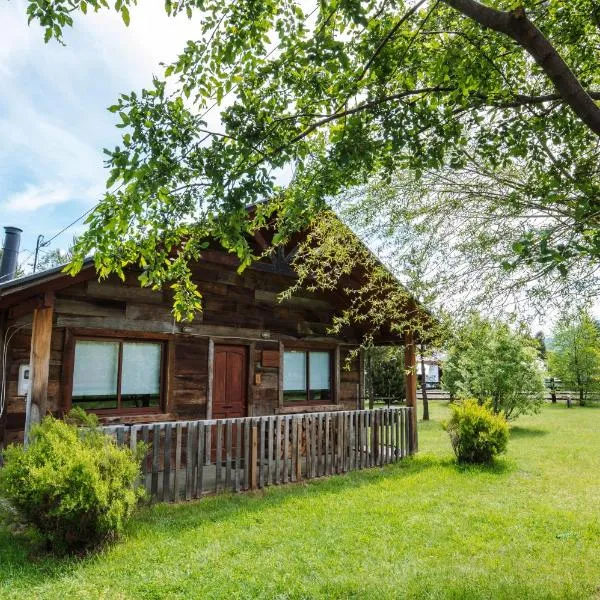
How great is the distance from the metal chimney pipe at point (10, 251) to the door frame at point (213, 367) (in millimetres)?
8239

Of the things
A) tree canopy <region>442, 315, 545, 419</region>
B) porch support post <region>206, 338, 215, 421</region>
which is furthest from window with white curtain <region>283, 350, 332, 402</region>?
tree canopy <region>442, 315, 545, 419</region>

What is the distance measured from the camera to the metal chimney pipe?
14039mm

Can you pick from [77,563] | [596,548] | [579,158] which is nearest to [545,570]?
[596,548]

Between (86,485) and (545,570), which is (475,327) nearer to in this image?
(545,570)

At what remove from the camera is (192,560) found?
4.63m

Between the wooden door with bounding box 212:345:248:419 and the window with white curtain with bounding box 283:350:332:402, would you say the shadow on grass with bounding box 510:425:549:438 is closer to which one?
the window with white curtain with bounding box 283:350:332:402

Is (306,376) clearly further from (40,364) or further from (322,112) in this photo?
(322,112)

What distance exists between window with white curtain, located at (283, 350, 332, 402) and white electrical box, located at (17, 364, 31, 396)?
15.8ft

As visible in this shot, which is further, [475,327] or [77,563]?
[475,327]

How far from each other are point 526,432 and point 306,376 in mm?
9127

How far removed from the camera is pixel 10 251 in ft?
47.5

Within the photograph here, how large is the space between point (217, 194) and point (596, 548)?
17.0 feet

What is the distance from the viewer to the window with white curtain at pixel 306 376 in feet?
34.0

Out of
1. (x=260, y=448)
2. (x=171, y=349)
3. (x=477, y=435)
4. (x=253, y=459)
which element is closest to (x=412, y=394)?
(x=477, y=435)
